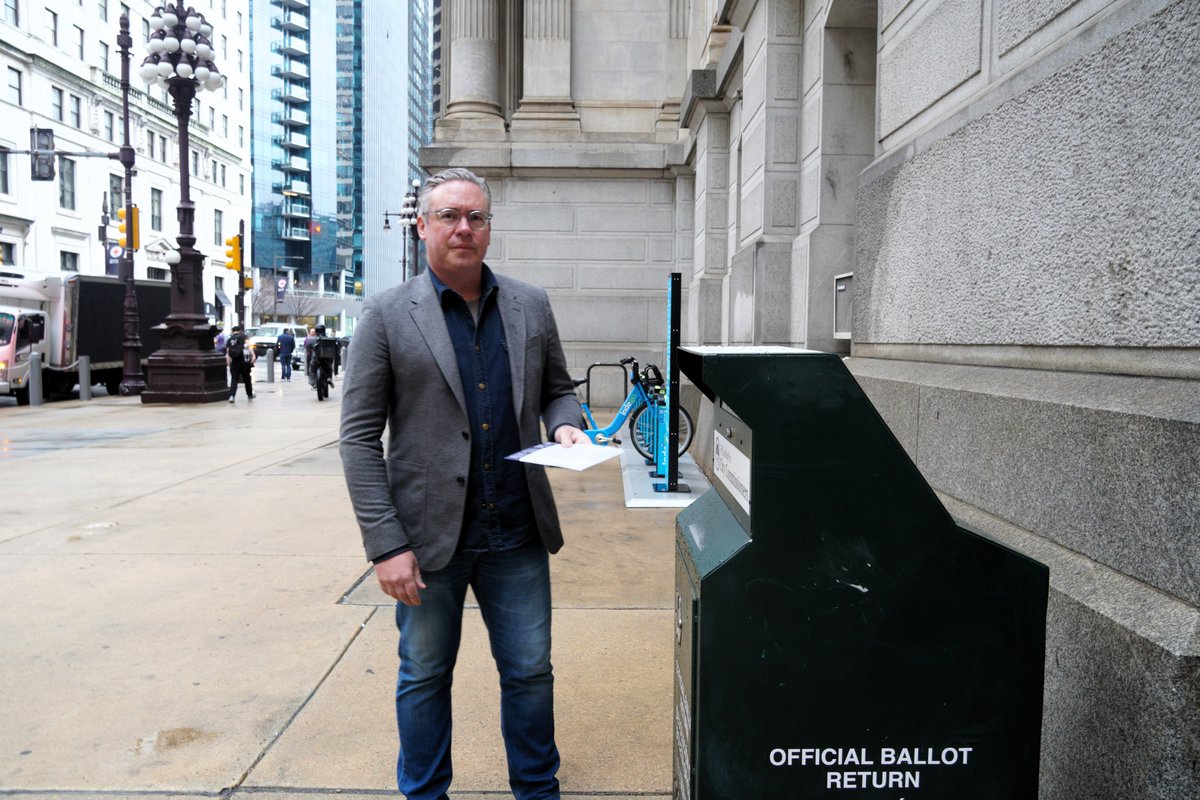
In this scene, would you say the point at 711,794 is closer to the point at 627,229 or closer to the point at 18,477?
the point at 18,477

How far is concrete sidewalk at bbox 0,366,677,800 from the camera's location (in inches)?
130

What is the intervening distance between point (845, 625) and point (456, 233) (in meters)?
1.49

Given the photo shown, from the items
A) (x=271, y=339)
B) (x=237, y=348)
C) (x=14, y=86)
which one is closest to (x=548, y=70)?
(x=237, y=348)

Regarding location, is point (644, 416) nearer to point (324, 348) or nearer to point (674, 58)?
point (674, 58)

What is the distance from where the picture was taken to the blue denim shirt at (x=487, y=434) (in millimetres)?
2738

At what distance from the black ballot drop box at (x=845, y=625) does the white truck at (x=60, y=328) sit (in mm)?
21654

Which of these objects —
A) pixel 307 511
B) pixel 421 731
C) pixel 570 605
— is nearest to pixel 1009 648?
pixel 421 731

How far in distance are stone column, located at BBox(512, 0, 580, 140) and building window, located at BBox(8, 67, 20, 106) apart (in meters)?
40.5

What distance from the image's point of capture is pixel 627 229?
1636cm

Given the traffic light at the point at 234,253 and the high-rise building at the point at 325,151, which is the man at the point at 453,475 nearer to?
the traffic light at the point at 234,253

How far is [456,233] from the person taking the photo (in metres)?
2.69

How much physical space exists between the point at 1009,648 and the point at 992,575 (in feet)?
0.53

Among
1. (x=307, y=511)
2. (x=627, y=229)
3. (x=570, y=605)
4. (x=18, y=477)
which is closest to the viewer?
(x=570, y=605)

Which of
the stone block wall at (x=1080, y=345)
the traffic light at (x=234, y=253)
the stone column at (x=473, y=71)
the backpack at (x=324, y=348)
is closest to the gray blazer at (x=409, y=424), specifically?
the stone block wall at (x=1080, y=345)
